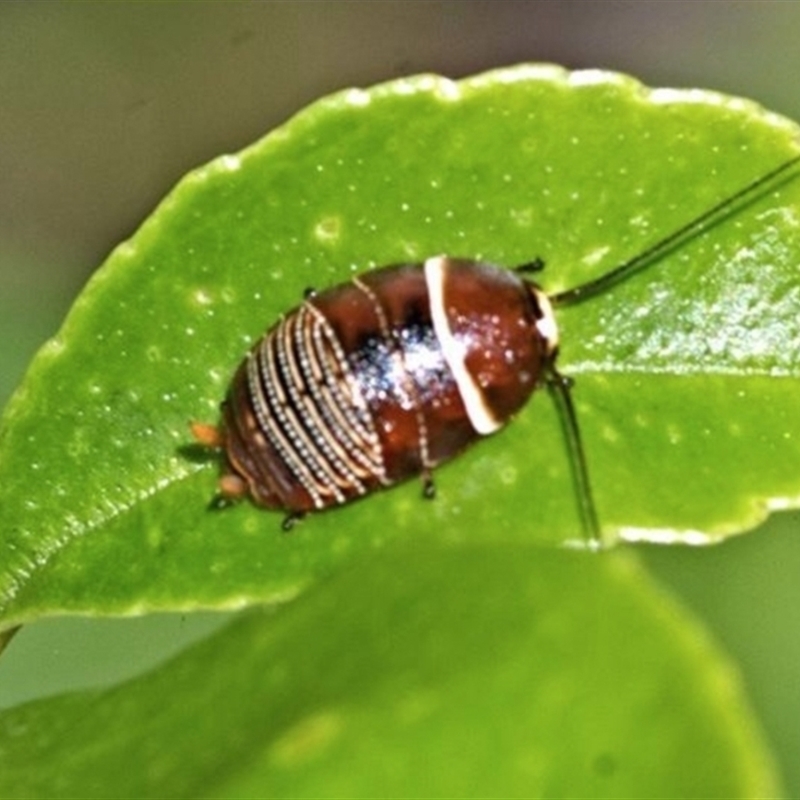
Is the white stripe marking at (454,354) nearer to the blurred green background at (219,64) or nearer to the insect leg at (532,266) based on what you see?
the insect leg at (532,266)

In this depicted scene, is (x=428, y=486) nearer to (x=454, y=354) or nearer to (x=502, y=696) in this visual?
(x=454, y=354)

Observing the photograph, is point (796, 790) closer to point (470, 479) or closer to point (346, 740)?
point (470, 479)

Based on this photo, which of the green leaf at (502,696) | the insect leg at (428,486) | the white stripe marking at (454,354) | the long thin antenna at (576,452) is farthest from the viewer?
the white stripe marking at (454,354)

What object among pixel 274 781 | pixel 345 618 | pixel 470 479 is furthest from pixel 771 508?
pixel 274 781

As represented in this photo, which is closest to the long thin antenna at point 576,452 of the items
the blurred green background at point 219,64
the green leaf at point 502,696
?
the green leaf at point 502,696

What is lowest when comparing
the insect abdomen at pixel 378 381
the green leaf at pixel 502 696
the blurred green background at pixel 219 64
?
the blurred green background at pixel 219 64

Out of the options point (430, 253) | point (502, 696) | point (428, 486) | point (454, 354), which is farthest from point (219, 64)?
point (502, 696)
